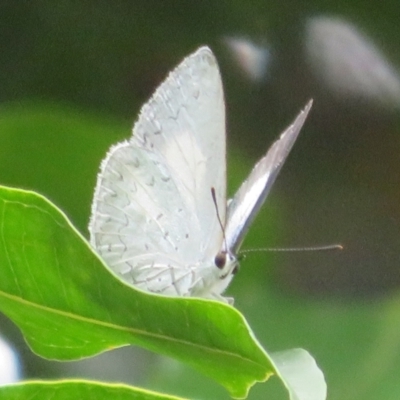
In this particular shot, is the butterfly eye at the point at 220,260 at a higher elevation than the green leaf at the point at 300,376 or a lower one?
higher

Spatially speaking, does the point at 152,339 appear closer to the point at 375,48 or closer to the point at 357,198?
the point at 357,198

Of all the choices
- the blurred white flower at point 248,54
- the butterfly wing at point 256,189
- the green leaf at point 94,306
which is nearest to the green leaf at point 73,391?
the green leaf at point 94,306

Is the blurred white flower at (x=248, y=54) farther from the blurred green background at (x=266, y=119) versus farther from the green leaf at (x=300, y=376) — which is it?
the green leaf at (x=300, y=376)

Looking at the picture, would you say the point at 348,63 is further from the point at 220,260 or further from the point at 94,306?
the point at 94,306

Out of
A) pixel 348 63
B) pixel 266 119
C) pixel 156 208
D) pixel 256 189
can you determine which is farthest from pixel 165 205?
pixel 348 63

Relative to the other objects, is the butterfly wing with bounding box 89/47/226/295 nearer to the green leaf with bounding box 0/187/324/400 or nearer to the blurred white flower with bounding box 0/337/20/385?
the green leaf with bounding box 0/187/324/400

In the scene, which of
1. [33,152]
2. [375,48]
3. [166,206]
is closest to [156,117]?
[166,206]

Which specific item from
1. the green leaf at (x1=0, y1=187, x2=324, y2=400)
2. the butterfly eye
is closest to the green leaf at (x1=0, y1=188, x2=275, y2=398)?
the green leaf at (x1=0, y1=187, x2=324, y2=400)
